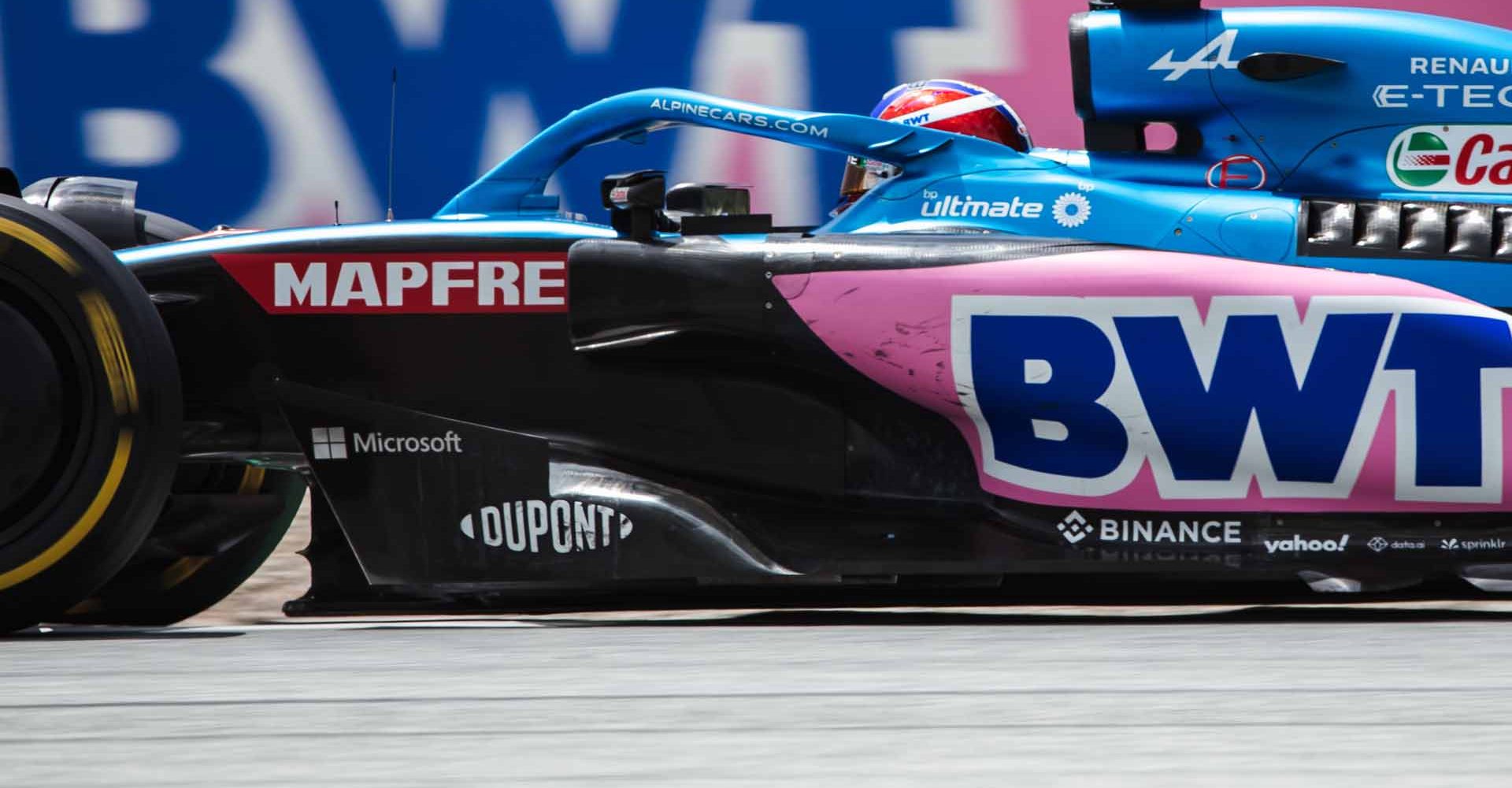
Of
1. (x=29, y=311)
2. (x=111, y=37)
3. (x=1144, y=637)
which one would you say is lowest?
(x=1144, y=637)

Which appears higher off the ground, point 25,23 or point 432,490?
point 25,23

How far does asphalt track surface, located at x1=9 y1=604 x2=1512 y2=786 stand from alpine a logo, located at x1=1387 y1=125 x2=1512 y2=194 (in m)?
0.90

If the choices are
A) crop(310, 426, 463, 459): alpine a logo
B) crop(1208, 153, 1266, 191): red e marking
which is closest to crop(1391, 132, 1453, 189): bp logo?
crop(1208, 153, 1266, 191): red e marking

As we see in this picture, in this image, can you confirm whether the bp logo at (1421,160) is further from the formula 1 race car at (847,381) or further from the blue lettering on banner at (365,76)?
the blue lettering on banner at (365,76)

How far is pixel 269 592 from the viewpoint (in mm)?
4773

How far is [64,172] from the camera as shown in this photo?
7.05m

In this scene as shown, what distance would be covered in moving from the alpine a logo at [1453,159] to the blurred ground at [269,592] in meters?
2.60

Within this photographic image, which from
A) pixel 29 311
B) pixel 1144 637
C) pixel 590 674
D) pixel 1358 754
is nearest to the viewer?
pixel 1358 754

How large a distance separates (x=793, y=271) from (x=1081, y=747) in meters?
1.49

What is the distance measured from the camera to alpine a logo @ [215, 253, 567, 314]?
3422mm

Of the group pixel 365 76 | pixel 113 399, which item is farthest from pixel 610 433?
pixel 365 76

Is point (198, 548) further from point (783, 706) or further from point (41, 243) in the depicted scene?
point (783, 706)

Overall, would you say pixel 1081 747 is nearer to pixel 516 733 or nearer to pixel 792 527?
pixel 516 733

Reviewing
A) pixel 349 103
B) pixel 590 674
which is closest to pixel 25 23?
pixel 349 103
